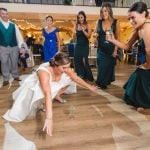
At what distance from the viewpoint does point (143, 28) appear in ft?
11.5

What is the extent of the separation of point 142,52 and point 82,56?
2254 millimetres

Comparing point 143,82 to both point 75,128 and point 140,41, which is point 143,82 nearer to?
point 140,41

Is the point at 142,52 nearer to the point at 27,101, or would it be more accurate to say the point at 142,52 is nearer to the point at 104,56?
the point at 104,56

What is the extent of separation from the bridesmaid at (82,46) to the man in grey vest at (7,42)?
108 cm

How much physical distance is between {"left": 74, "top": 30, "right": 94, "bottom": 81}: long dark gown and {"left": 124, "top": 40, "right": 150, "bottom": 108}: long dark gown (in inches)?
78.5

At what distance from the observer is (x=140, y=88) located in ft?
12.7

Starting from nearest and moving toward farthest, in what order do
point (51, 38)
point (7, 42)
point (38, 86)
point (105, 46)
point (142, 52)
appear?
point (38, 86) < point (142, 52) < point (105, 46) < point (7, 42) < point (51, 38)

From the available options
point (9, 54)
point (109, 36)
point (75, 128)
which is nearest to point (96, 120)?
point (75, 128)

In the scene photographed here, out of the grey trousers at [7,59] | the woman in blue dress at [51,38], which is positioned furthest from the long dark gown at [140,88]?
the grey trousers at [7,59]

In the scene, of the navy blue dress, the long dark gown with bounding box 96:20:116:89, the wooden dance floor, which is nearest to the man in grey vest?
the navy blue dress

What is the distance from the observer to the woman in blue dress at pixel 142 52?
137 inches

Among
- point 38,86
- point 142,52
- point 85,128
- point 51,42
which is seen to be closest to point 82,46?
point 51,42

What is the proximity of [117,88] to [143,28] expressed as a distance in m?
2.08

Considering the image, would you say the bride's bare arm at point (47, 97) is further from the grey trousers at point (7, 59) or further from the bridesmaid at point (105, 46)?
the grey trousers at point (7, 59)
